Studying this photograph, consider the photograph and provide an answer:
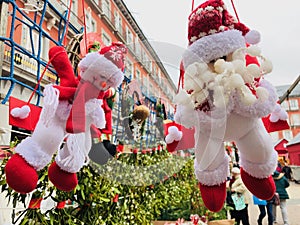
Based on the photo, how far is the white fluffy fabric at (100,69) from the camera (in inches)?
30.5

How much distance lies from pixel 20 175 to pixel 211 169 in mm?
491

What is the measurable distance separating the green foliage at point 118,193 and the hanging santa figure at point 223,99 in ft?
2.09

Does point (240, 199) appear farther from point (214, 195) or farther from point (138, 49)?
point (138, 49)

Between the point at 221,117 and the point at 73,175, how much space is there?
484 mm

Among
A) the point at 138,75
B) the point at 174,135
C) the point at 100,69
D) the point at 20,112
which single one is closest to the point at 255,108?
the point at 174,135

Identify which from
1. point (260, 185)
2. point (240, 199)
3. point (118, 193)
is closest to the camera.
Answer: point (260, 185)

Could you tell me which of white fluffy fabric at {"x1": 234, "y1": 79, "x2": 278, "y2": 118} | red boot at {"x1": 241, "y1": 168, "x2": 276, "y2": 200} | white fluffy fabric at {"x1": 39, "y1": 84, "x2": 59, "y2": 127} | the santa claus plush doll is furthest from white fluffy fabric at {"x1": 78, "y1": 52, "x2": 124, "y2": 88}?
red boot at {"x1": 241, "y1": 168, "x2": 276, "y2": 200}

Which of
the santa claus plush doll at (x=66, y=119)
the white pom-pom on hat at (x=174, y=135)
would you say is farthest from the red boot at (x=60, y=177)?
the white pom-pom on hat at (x=174, y=135)

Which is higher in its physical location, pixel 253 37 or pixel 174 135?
pixel 253 37

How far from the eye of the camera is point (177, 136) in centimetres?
90

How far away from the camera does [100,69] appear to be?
78 cm

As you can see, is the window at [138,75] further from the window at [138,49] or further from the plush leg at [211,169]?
the plush leg at [211,169]

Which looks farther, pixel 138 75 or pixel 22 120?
pixel 138 75

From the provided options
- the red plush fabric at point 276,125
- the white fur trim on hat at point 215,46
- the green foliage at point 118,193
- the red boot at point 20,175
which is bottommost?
the green foliage at point 118,193
